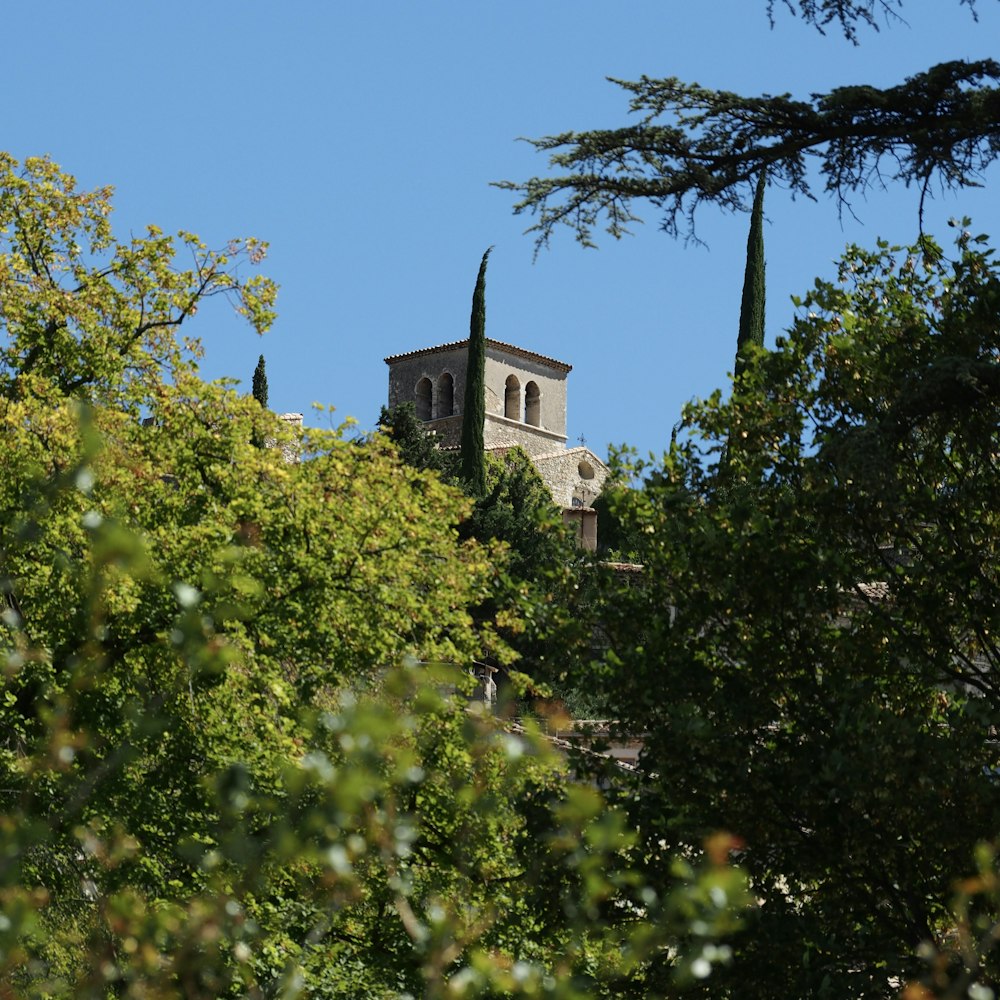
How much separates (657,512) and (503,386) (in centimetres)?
6769

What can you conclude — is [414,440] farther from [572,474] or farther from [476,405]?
[572,474]

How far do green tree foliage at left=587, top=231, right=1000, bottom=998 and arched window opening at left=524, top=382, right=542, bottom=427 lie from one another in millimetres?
68833

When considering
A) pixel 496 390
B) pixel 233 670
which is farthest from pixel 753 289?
pixel 233 670

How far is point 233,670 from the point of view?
15.8m

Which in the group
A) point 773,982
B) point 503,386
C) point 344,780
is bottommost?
point 773,982

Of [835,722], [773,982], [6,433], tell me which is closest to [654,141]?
[835,722]

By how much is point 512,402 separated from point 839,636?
6963 centimetres

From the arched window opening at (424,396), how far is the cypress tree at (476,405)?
15273mm

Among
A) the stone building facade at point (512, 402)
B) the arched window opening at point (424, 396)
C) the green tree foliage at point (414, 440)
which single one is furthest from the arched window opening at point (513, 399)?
the green tree foliage at point (414, 440)

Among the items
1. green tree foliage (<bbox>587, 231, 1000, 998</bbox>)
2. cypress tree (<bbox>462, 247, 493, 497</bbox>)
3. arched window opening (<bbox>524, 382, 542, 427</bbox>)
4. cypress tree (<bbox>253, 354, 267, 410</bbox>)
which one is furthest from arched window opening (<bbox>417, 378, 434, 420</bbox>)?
green tree foliage (<bbox>587, 231, 1000, 998</bbox>)

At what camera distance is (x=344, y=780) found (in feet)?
15.4

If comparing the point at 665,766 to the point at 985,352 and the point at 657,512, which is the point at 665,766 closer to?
the point at 657,512

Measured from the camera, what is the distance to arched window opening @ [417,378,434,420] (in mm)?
79062

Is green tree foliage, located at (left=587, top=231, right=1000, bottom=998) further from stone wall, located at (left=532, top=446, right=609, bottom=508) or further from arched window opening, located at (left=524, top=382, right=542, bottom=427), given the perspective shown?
arched window opening, located at (left=524, top=382, right=542, bottom=427)
